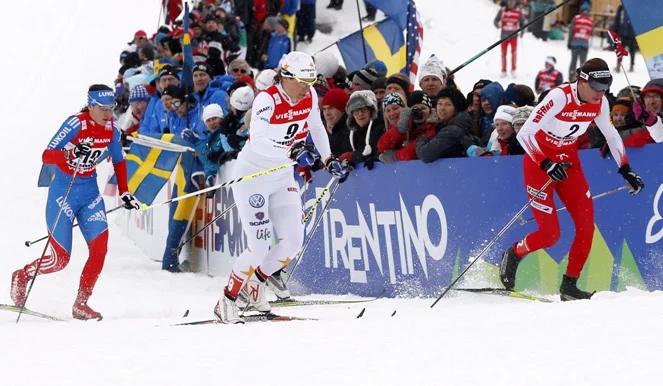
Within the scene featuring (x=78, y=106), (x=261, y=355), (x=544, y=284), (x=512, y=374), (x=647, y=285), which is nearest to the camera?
(x=512, y=374)

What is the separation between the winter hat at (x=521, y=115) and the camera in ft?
28.0

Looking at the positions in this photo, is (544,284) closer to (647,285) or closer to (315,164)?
(647,285)

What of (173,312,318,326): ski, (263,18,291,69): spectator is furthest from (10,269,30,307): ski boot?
(263,18,291,69): spectator

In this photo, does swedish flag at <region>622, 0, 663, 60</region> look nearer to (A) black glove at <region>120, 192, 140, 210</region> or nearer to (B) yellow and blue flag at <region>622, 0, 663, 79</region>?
(B) yellow and blue flag at <region>622, 0, 663, 79</region>

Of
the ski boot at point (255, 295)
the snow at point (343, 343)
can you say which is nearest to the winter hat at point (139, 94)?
the snow at point (343, 343)

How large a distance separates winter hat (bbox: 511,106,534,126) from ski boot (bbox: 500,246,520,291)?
3.29ft

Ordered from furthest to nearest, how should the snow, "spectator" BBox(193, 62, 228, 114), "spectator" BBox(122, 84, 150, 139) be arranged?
"spectator" BBox(122, 84, 150, 139)
"spectator" BBox(193, 62, 228, 114)
the snow

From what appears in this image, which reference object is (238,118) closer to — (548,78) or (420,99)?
(420,99)

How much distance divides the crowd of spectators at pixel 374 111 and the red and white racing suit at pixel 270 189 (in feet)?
4.42

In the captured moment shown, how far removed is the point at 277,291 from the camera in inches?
385

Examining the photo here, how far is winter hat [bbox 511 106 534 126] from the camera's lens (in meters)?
8.52

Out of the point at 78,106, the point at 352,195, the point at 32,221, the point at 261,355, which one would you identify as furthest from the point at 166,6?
the point at 261,355

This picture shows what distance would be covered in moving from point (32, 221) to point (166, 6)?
329 inches

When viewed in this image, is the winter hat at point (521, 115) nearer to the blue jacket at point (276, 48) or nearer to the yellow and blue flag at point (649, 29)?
the yellow and blue flag at point (649, 29)
